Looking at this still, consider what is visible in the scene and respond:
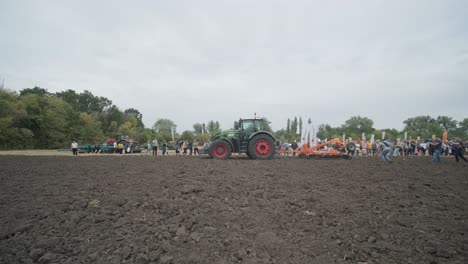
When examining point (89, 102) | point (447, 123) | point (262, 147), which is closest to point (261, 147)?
point (262, 147)

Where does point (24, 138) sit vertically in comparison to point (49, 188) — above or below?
above

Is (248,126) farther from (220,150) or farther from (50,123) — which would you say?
(50,123)

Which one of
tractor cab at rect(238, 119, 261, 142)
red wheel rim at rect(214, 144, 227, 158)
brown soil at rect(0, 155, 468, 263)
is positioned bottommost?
brown soil at rect(0, 155, 468, 263)

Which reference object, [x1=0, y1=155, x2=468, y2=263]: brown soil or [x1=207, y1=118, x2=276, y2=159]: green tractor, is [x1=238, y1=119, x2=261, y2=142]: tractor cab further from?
[x1=0, y1=155, x2=468, y2=263]: brown soil

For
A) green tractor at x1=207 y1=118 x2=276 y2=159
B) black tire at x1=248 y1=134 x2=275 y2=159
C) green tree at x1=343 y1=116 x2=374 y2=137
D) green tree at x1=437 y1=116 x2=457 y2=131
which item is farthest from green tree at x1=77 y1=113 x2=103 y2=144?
green tree at x1=437 y1=116 x2=457 y2=131

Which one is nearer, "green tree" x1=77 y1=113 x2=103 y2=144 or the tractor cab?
the tractor cab

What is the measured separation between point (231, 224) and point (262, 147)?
11087mm

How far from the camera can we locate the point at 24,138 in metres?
44.3

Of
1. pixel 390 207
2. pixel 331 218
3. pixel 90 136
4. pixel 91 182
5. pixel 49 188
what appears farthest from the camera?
pixel 90 136

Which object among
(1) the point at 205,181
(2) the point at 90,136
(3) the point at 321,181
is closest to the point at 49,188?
(1) the point at 205,181

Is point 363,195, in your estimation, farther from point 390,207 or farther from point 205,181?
point 205,181

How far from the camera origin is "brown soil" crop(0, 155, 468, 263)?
3402 mm

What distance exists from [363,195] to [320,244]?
295cm

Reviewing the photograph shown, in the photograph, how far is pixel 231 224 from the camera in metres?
4.24
